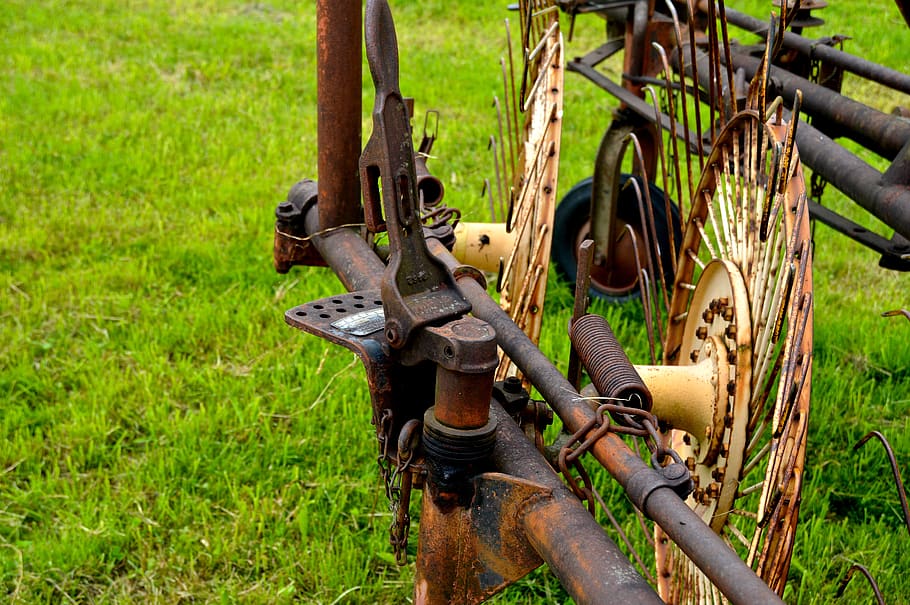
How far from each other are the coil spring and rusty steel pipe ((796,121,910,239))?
86 centimetres

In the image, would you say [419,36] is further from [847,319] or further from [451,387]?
[451,387]

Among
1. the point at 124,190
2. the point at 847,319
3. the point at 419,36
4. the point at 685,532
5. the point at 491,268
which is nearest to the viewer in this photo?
the point at 685,532

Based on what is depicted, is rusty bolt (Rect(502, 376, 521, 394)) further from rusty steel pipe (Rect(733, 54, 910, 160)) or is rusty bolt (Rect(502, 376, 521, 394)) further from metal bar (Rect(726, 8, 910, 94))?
metal bar (Rect(726, 8, 910, 94))

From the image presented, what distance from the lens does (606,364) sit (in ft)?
4.00

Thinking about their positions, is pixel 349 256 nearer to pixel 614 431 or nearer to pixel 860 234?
pixel 614 431

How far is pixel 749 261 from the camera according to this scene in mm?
1730

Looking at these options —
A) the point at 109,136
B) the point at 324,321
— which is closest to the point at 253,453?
the point at 324,321

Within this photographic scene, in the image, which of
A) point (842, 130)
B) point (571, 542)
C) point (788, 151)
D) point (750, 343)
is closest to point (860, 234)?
point (842, 130)

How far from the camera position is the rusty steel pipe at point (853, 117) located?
2178 mm

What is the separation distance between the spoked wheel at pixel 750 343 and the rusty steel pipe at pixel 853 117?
0.47 metres

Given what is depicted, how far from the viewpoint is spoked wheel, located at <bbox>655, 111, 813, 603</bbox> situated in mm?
1346

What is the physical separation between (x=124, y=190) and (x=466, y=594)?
11.8 feet

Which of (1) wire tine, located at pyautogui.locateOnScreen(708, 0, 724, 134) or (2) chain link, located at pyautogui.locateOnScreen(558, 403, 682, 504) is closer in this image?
(2) chain link, located at pyautogui.locateOnScreen(558, 403, 682, 504)

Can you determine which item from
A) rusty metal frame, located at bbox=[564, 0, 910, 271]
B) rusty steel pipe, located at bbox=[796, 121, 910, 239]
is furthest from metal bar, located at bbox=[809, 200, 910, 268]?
rusty steel pipe, located at bbox=[796, 121, 910, 239]
